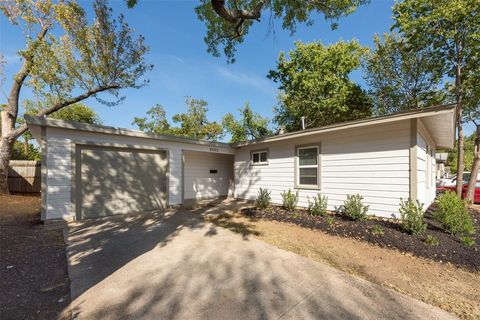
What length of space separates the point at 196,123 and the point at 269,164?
1699 cm

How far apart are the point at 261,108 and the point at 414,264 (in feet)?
65.3

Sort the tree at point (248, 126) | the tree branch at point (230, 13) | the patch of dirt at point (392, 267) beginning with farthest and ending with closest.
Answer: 1. the tree at point (248, 126)
2. the tree branch at point (230, 13)
3. the patch of dirt at point (392, 267)

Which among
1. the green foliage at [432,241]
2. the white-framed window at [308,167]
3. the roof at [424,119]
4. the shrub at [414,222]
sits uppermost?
the roof at [424,119]

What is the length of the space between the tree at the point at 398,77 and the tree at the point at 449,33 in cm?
181

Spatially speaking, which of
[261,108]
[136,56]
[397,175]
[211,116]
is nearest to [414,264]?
[397,175]

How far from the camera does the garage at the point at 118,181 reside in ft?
20.4

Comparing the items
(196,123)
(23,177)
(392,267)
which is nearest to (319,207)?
(392,267)

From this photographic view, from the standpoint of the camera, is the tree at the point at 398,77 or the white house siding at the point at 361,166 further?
the tree at the point at 398,77

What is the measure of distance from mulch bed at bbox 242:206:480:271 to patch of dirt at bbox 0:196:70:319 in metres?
5.01

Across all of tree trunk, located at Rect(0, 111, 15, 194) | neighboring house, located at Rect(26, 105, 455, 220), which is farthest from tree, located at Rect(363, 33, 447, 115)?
tree trunk, located at Rect(0, 111, 15, 194)

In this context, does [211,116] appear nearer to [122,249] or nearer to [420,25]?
[420,25]

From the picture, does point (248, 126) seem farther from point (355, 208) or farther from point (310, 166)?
point (355, 208)

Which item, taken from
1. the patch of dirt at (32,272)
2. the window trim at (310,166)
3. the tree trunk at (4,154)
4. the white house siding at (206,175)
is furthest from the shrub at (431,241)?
Answer: the tree trunk at (4,154)

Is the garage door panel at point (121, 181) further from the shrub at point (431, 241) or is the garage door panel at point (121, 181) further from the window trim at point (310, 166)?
the shrub at point (431, 241)
